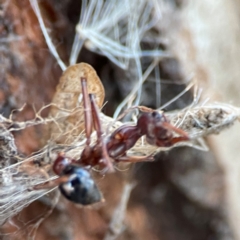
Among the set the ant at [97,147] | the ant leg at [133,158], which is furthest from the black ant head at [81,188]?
the ant leg at [133,158]

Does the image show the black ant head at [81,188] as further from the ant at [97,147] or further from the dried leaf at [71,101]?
the dried leaf at [71,101]

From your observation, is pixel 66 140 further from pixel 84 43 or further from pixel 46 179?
pixel 84 43

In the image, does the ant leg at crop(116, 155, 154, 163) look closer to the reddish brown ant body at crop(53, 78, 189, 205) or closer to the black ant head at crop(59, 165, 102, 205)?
the reddish brown ant body at crop(53, 78, 189, 205)

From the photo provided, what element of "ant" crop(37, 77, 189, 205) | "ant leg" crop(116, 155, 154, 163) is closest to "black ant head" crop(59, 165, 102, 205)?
"ant" crop(37, 77, 189, 205)

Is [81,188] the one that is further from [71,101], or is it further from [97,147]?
[71,101]

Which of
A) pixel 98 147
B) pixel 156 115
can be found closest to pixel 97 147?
pixel 98 147

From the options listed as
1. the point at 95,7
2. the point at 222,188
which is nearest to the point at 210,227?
the point at 222,188

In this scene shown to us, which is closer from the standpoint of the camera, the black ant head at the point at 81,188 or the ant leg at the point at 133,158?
the black ant head at the point at 81,188
